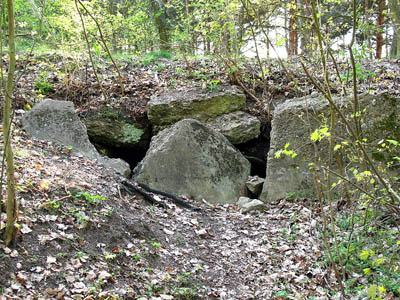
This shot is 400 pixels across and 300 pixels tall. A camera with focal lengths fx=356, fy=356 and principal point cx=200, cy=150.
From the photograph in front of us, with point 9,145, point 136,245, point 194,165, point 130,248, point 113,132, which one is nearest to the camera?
point 9,145

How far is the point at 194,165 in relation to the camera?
23.4 ft

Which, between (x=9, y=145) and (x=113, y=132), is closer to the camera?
(x=9, y=145)

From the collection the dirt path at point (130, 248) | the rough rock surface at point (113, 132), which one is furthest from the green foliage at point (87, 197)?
the rough rock surface at point (113, 132)

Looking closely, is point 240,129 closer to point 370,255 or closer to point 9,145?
point 370,255

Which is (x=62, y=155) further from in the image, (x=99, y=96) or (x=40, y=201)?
(x=99, y=96)

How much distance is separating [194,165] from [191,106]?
1.92m

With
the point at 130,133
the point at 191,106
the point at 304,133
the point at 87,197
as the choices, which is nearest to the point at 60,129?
the point at 130,133

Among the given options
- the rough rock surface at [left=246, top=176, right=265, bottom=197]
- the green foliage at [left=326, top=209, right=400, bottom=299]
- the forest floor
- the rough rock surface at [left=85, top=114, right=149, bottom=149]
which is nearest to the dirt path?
the forest floor

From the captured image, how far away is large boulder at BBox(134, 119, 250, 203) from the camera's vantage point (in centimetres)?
694

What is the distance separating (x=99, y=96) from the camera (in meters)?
8.86

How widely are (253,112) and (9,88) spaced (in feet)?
20.7

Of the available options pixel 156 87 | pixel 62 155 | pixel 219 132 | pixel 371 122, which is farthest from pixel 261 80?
pixel 62 155

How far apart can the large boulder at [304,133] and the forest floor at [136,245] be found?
419 millimetres

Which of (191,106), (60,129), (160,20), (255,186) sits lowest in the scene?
(255,186)
